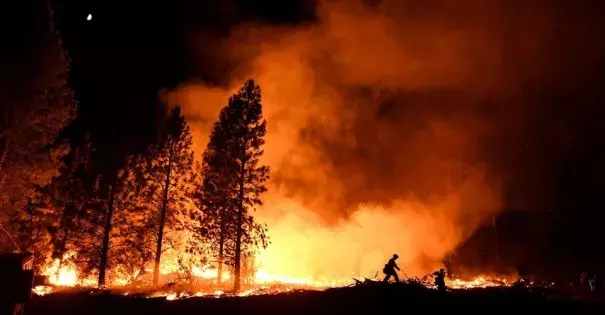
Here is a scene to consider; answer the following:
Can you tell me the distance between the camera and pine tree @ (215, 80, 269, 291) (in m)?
27.6

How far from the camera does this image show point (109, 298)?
1858cm

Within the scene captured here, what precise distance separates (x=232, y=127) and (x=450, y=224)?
2168 cm

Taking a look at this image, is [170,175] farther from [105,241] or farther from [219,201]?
[105,241]

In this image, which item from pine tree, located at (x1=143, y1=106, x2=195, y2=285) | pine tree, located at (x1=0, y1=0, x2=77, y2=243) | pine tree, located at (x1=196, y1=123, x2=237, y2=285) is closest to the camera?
pine tree, located at (x1=0, y1=0, x2=77, y2=243)

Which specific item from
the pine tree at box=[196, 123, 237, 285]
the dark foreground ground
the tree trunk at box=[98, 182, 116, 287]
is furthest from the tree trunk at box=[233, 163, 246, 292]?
the tree trunk at box=[98, 182, 116, 287]

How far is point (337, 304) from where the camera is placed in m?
17.4

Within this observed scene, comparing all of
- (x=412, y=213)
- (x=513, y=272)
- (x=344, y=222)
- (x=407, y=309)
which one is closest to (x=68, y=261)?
(x=344, y=222)

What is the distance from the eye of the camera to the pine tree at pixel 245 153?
90.6 feet

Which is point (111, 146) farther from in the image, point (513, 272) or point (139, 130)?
point (513, 272)

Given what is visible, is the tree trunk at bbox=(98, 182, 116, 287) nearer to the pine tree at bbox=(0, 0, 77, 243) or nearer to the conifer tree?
the pine tree at bbox=(0, 0, 77, 243)

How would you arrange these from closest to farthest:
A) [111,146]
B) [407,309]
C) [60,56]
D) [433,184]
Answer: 1. [407,309]
2. [60,56]
3. [111,146]
4. [433,184]

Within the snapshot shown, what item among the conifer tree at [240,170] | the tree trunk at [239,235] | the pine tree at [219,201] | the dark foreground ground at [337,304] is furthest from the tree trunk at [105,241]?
the dark foreground ground at [337,304]

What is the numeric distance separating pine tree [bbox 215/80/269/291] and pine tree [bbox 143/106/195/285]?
129 inches

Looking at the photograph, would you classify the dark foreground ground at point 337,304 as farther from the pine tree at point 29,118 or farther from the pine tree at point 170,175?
the pine tree at point 170,175
